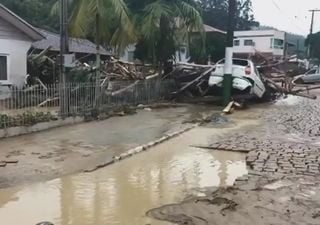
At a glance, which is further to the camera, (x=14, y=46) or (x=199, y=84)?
(x=199, y=84)

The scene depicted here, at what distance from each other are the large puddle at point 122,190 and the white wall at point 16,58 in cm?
1201

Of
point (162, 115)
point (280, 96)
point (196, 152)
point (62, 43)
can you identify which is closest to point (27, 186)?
point (196, 152)

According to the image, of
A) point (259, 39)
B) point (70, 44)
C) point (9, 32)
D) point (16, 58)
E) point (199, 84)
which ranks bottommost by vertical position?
point (199, 84)

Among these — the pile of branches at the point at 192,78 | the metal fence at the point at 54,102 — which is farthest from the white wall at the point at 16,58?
the pile of branches at the point at 192,78

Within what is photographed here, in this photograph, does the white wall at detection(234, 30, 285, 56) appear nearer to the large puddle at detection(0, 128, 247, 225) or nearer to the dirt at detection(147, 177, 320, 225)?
the large puddle at detection(0, 128, 247, 225)

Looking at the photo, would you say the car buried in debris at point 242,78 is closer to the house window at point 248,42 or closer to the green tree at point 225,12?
the house window at point 248,42

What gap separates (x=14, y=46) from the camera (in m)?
20.2

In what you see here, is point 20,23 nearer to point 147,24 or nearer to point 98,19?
point 98,19

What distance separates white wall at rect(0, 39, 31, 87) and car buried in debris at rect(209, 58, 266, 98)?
348 inches

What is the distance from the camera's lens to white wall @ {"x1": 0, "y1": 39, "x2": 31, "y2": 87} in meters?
19.9

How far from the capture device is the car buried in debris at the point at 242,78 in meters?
20.7

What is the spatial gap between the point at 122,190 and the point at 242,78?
14.4m

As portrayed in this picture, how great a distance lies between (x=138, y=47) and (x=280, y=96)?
29.5 feet

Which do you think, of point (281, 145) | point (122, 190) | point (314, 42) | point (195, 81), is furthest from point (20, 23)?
point (314, 42)
